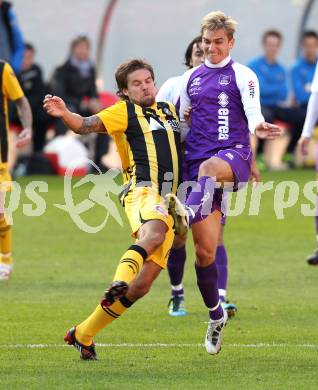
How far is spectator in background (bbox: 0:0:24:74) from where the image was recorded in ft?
61.2

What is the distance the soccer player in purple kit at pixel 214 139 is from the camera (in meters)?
8.47

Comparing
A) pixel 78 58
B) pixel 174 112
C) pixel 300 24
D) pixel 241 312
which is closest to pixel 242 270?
pixel 241 312

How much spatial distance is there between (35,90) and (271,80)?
4324 mm

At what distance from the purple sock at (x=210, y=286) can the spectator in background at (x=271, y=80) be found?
14.3m

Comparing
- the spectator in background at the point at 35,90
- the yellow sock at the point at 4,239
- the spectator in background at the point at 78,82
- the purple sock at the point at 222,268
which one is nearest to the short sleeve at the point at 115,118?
the purple sock at the point at 222,268

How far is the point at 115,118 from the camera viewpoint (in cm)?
849

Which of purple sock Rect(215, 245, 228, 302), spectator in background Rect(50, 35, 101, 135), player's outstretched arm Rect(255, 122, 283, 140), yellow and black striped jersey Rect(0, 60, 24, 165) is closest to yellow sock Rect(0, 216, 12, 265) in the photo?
yellow and black striped jersey Rect(0, 60, 24, 165)

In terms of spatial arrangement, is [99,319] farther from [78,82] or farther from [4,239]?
[78,82]

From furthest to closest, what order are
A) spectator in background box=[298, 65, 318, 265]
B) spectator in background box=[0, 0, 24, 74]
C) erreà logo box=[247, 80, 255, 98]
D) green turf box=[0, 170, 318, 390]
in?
spectator in background box=[0, 0, 24, 74]
spectator in background box=[298, 65, 318, 265]
erreà logo box=[247, 80, 255, 98]
green turf box=[0, 170, 318, 390]

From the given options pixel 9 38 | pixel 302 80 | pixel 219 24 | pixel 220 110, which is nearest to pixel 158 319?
A: pixel 220 110

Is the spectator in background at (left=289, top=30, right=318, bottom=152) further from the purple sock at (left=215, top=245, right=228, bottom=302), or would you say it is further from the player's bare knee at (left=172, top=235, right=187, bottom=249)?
the player's bare knee at (left=172, top=235, right=187, bottom=249)

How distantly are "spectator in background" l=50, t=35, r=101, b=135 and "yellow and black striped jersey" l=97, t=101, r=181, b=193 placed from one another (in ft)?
44.2

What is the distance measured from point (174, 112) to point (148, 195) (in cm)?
79

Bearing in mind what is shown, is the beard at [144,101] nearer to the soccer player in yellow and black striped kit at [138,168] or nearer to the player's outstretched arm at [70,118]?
the soccer player in yellow and black striped kit at [138,168]
